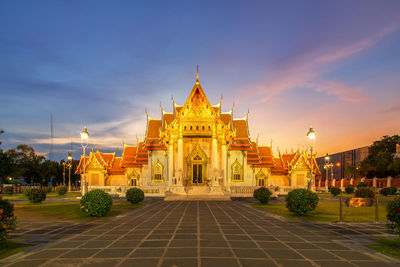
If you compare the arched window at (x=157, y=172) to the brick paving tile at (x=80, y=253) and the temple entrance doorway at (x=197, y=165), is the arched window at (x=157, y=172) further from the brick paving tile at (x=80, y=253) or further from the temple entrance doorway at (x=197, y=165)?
the brick paving tile at (x=80, y=253)

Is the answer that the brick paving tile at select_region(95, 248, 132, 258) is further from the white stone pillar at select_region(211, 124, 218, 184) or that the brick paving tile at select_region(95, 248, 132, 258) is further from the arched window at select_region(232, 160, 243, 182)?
the arched window at select_region(232, 160, 243, 182)

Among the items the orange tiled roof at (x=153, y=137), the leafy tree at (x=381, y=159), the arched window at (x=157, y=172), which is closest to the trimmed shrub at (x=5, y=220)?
the arched window at (x=157, y=172)

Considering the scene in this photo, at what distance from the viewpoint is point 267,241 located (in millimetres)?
10242

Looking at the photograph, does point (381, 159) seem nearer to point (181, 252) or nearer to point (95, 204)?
point (95, 204)

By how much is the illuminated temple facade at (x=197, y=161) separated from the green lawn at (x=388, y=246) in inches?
881

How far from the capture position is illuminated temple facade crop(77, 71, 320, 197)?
114 ft

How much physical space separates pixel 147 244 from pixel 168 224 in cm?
436

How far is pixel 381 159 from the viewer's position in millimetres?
56812

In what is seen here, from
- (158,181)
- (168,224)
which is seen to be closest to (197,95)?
(158,181)

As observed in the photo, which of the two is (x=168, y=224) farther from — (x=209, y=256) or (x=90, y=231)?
(x=209, y=256)

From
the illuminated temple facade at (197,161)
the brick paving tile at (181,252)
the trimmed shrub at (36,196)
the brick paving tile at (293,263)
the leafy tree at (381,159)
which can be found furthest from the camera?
the leafy tree at (381,159)

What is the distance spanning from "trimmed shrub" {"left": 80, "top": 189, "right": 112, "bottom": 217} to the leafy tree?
54.3 m

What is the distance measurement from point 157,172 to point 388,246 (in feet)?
106

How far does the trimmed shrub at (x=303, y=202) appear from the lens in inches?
659
